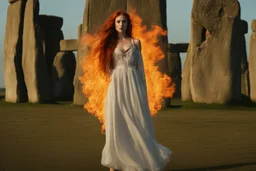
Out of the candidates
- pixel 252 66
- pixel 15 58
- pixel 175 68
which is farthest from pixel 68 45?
pixel 252 66

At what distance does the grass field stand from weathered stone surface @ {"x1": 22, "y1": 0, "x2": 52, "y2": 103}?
5797 mm

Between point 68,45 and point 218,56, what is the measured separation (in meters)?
8.40

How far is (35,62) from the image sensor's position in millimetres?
17719

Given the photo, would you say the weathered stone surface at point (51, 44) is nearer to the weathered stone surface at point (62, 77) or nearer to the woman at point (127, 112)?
the weathered stone surface at point (62, 77)

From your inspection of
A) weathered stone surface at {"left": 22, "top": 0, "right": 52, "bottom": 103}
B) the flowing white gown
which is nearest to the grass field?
the flowing white gown

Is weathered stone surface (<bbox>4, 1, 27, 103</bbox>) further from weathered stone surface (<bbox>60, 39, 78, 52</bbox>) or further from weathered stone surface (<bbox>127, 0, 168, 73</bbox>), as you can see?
weathered stone surface (<bbox>127, 0, 168, 73</bbox>)

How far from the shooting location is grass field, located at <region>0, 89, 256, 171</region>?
5.95 meters

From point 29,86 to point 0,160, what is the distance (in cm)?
1202

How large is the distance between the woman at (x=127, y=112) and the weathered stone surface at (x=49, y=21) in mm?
18388

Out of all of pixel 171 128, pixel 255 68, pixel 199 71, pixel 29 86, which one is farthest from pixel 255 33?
pixel 171 128

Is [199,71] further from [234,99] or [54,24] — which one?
[54,24]

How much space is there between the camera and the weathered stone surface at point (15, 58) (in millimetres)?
18500

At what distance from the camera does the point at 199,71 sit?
15930mm

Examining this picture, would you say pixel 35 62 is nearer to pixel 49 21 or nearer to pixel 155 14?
pixel 155 14
